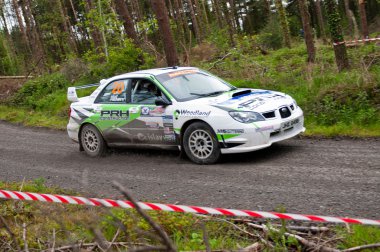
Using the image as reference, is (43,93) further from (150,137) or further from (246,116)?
(246,116)

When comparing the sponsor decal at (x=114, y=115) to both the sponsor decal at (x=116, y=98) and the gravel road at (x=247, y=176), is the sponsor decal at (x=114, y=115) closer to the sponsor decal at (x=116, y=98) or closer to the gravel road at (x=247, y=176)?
the sponsor decal at (x=116, y=98)

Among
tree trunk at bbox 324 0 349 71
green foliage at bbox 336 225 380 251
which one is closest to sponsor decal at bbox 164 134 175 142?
green foliage at bbox 336 225 380 251

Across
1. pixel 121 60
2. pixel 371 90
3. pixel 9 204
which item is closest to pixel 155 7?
pixel 121 60

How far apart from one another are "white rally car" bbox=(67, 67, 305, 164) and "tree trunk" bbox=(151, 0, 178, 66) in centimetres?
563

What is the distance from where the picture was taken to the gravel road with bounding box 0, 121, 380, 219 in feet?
17.9

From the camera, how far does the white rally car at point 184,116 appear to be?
7480 millimetres

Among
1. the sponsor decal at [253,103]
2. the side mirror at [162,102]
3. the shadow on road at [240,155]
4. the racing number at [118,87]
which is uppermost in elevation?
the racing number at [118,87]

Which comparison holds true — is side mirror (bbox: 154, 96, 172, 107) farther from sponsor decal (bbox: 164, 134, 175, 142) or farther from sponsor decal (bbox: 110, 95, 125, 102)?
sponsor decal (bbox: 110, 95, 125, 102)

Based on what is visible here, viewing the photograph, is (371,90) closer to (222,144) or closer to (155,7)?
(222,144)

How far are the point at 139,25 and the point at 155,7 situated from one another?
10.5 feet

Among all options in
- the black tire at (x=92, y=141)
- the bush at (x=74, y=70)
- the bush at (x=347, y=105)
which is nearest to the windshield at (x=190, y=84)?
the black tire at (x=92, y=141)

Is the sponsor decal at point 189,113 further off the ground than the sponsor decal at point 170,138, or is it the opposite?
the sponsor decal at point 189,113

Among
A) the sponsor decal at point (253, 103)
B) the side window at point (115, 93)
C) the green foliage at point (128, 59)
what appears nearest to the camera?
the sponsor decal at point (253, 103)

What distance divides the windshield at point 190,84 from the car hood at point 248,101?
12.6 inches
